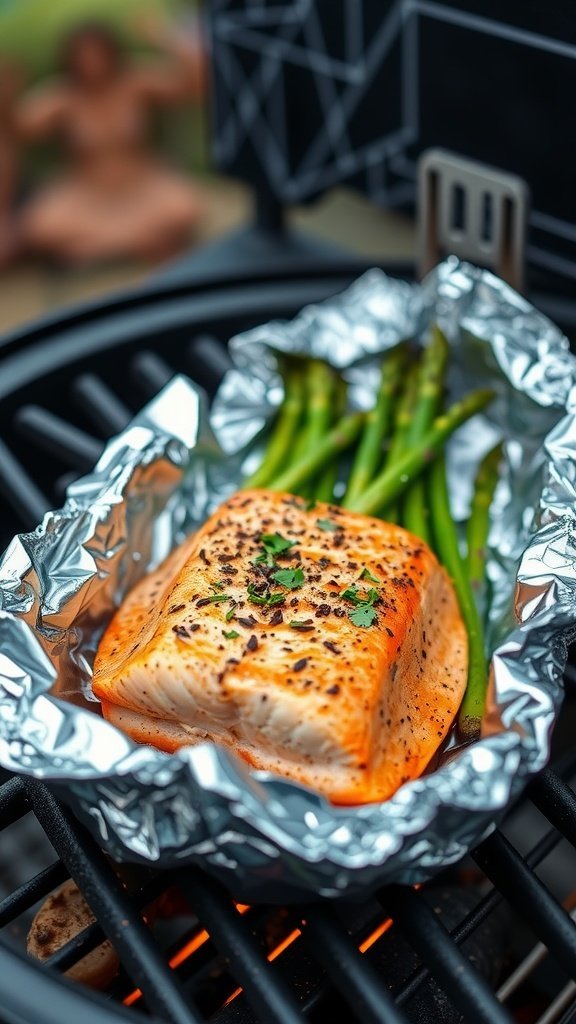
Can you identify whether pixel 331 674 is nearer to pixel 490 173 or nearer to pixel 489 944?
pixel 489 944

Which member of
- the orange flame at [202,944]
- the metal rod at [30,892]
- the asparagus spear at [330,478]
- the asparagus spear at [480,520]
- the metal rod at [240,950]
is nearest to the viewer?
the metal rod at [240,950]

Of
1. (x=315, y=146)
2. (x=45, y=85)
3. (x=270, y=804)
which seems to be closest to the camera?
(x=270, y=804)

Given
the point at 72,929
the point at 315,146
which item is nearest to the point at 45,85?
the point at 315,146

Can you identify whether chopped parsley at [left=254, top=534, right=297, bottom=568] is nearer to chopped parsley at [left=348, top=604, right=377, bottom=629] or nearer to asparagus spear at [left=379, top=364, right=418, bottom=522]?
chopped parsley at [left=348, top=604, right=377, bottom=629]

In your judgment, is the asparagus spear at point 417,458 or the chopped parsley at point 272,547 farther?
the asparagus spear at point 417,458

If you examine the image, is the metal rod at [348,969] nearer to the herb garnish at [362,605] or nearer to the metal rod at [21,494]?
the herb garnish at [362,605]

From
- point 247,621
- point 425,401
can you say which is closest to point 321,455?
point 425,401

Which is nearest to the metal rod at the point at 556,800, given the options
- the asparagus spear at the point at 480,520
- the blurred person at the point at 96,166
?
the asparagus spear at the point at 480,520
